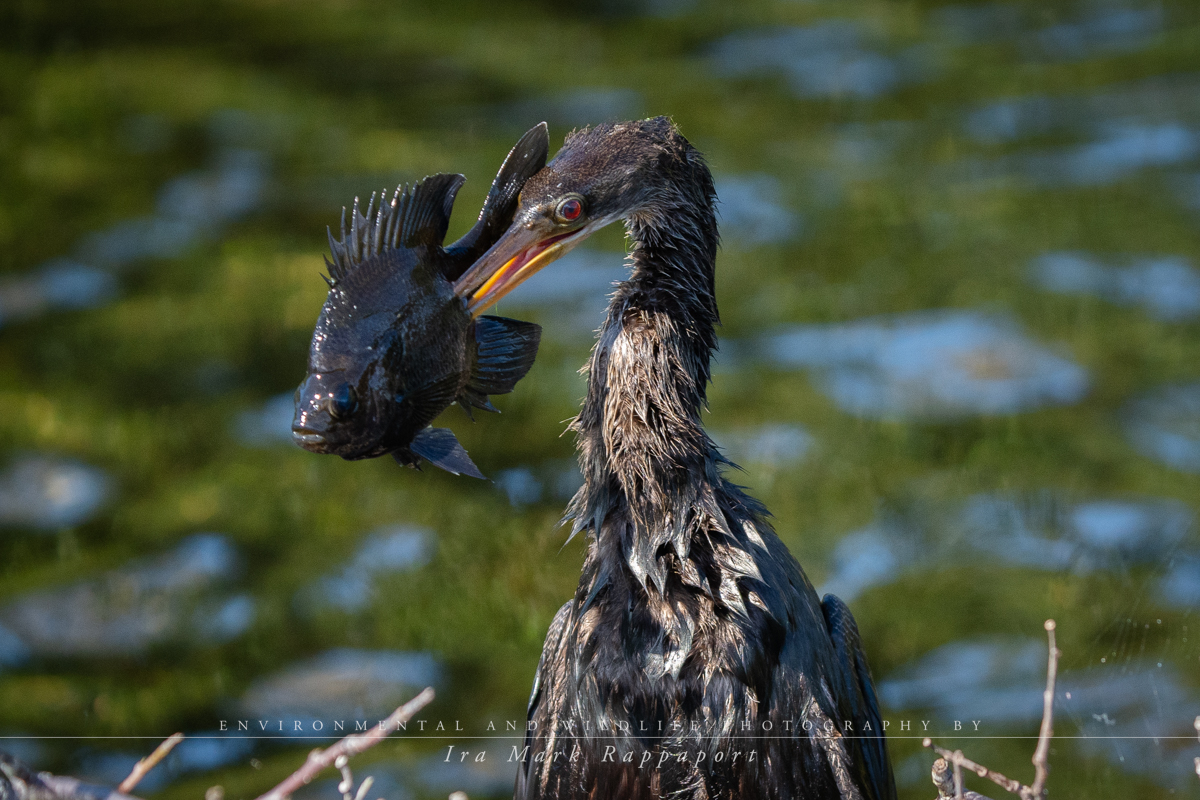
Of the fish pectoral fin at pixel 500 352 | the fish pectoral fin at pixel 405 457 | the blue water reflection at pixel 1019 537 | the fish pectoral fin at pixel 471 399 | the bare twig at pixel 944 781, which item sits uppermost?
the blue water reflection at pixel 1019 537

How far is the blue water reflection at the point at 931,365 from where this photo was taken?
25.8ft

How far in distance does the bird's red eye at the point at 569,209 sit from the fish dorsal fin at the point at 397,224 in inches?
13.3

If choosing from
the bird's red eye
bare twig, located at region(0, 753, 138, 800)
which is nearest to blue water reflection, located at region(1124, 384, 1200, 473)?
the bird's red eye

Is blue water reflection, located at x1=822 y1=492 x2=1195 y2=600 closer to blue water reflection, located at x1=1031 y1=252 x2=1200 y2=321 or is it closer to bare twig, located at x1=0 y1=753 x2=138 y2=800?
blue water reflection, located at x1=1031 y1=252 x2=1200 y2=321

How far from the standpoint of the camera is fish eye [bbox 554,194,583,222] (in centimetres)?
389

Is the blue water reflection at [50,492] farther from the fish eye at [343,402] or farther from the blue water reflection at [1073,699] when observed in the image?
the fish eye at [343,402]

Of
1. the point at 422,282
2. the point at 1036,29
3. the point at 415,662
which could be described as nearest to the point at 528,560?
the point at 415,662

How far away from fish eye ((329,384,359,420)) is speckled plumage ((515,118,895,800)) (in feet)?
2.75

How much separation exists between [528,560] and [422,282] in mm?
3528

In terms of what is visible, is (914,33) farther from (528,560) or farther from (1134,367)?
(528,560)

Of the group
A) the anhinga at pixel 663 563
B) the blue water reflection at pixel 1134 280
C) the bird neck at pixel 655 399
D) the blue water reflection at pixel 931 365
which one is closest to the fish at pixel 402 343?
the anhinga at pixel 663 563

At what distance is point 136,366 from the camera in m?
8.20

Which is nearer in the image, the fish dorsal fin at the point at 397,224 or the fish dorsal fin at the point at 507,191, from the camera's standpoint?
the fish dorsal fin at the point at 397,224

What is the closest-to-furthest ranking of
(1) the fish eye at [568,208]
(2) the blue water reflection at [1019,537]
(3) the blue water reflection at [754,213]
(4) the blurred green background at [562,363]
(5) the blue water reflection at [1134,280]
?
(1) the fish eye at [568,208] < (4) the blurred green background at [562,363] < (2) the blue water reflection at [1019,537] < (5) the blue water reflection at [1134,280] < (3) the blue water reflection at [754,213]
